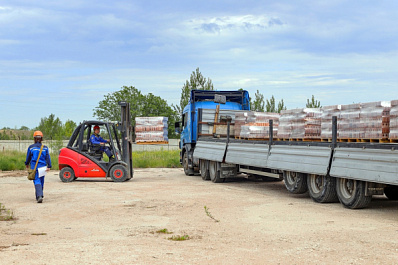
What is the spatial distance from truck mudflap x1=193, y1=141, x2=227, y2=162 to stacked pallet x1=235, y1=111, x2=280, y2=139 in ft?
2.95

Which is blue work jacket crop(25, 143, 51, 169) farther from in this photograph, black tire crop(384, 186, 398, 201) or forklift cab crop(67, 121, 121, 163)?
black tire crop(384, 186, 398, 201)

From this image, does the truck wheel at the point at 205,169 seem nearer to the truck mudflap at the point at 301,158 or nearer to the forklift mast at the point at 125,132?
the forklift mast at the point at 125,132

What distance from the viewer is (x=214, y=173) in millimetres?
18828

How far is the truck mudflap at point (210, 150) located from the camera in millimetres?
17797

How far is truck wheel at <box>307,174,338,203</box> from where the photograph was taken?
1183 cm

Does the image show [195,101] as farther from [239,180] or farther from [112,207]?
[112,207]

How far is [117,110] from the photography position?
67.4 m

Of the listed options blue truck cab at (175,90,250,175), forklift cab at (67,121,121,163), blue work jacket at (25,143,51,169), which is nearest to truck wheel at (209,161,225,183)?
blue truck cab at (175,90,250,175)

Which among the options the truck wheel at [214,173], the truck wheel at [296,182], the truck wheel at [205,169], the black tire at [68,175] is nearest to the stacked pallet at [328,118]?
the truck wheel at [296,182]

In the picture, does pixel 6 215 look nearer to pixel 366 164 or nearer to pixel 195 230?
pixel 195 230

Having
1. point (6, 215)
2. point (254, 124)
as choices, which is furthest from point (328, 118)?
point (6, 215)

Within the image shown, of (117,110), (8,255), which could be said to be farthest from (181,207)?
(117,110)

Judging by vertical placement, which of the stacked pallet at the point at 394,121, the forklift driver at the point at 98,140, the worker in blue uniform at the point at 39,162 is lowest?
the worker in blue uniform at the point at 39,162

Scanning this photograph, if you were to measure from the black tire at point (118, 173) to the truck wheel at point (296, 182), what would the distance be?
7.00 metres
